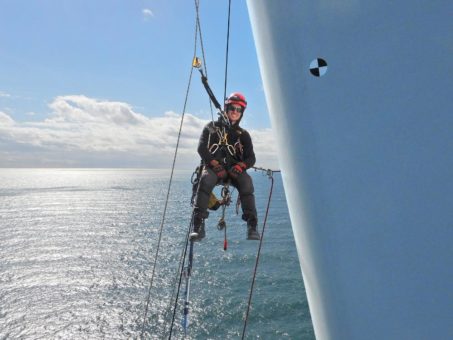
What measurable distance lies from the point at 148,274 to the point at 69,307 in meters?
11.1

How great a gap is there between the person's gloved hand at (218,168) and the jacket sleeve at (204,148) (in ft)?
0.35

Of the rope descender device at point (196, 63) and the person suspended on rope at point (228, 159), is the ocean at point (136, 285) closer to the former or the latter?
the person suspended on rope at point (228, 159)

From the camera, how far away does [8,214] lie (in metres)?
86.1

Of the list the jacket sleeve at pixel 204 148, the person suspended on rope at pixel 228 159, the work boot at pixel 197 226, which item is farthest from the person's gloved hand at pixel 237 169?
the work boot at pixel 197 226

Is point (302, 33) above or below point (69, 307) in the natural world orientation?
above

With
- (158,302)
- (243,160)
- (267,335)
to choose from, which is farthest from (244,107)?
(158,302)

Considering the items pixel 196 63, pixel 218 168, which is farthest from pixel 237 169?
pixel 196 63

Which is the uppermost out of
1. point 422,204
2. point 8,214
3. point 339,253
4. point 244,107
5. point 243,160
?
point 244,107

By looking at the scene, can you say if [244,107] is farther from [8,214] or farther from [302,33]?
[8,214]

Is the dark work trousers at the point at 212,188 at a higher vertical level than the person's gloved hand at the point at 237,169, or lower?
lower

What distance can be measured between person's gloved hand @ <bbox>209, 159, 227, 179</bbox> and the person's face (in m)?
1.11

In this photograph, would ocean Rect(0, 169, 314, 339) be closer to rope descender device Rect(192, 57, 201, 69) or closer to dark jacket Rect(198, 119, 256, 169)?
dark jacket Rect(198, 119, 256, 169)

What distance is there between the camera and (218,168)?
7.45m

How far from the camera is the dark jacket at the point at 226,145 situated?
741cm
